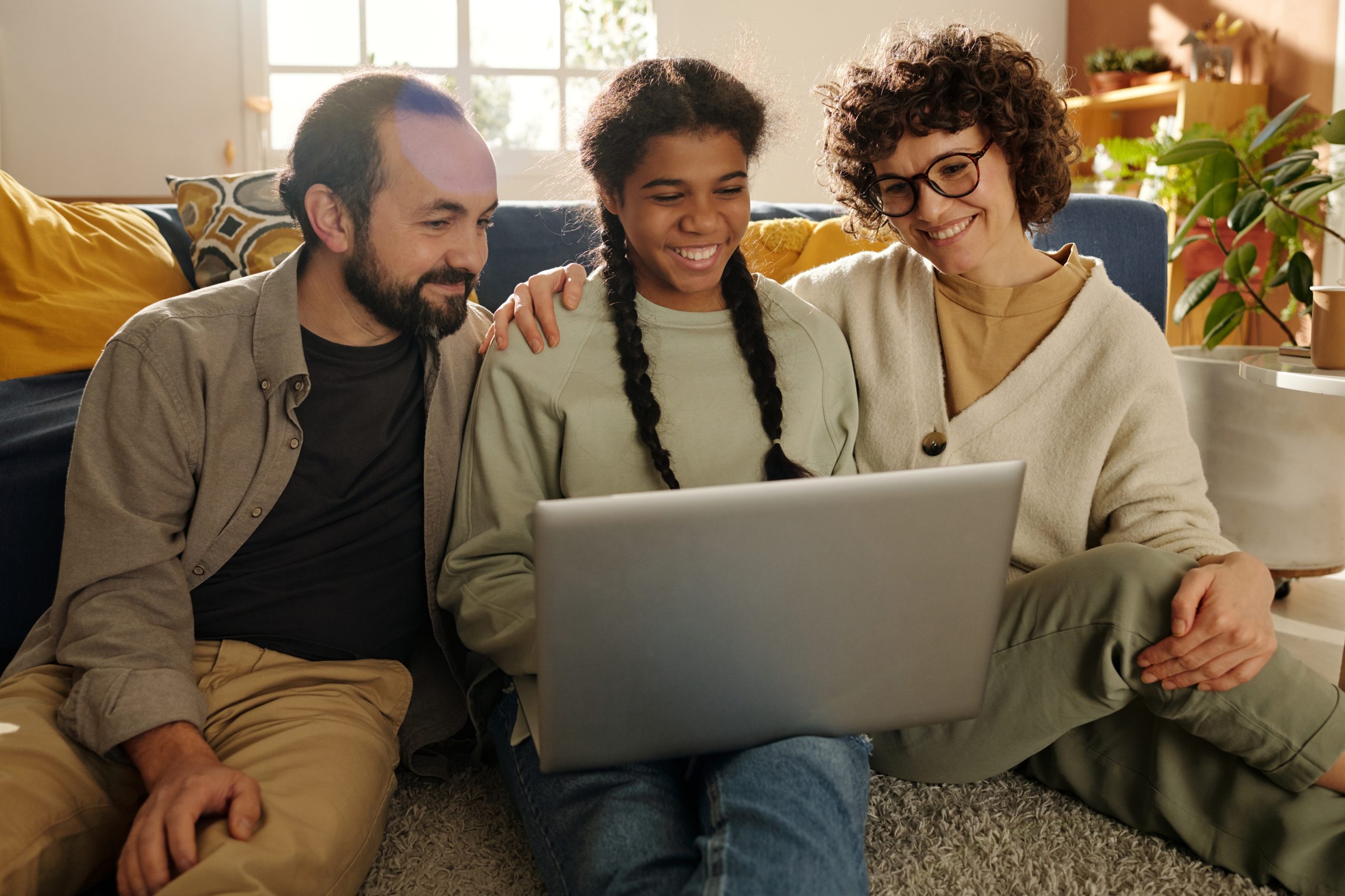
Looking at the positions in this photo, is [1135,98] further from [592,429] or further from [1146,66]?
[592,429]

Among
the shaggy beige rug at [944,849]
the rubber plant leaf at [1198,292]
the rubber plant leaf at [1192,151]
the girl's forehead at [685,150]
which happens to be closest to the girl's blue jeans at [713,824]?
the shaggy beige rug at [944,849]

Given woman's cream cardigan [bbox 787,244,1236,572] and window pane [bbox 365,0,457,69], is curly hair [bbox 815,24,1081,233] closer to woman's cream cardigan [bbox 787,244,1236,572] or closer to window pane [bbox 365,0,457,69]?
woman's cream cardigan [bbox 787,244,1236,572]

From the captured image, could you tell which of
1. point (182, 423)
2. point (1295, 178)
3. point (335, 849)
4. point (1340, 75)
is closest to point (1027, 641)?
point (335, 849)

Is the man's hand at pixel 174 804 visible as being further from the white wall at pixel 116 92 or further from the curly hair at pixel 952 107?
the white wall at pixel 116 92

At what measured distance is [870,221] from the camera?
1465mm

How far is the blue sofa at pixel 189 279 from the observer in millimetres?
1408

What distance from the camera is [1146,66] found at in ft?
12.8

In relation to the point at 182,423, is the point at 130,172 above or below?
above

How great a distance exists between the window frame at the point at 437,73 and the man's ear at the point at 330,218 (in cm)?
284

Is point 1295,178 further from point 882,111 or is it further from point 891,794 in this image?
point 891,794

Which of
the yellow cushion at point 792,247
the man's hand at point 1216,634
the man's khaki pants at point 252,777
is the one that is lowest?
the man's khaki pants at point 252,777

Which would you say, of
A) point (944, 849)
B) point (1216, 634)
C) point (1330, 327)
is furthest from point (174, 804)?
point (1330, 327)

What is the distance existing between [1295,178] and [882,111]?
4.45ft

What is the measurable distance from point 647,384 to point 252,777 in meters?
0.61
